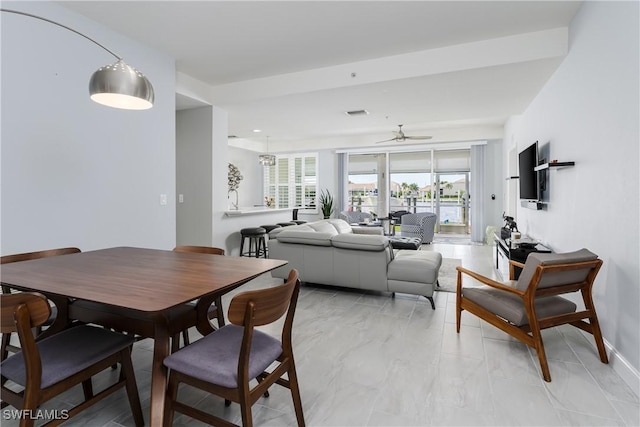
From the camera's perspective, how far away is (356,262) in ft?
12.5

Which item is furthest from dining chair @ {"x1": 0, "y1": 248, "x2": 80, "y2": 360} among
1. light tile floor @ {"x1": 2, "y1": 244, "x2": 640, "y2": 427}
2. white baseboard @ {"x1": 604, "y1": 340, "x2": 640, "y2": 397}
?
white baseboard @ {"x1": 604, "y1": 340, "x2": 640, "y2": 397}

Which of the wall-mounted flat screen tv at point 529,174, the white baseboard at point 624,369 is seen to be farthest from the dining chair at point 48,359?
the wall-mounted flat screen tv at point 529,174

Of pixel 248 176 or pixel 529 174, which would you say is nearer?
pixel 529 174

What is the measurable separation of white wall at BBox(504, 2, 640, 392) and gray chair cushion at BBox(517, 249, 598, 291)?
0.78 feet

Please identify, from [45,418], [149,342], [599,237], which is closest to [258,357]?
[45,418]

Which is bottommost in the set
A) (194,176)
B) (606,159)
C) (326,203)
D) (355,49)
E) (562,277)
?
(562,277)

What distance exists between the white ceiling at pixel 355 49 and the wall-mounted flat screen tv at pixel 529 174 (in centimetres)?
85

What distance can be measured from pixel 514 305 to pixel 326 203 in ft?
23.4

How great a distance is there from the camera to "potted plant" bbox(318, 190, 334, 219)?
925cm

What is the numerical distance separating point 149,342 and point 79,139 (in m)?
1.93

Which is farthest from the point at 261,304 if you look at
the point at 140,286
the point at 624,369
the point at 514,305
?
the point at 624,369

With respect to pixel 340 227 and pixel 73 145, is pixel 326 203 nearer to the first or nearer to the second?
pixel 340 227

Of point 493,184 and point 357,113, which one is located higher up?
point 357,113

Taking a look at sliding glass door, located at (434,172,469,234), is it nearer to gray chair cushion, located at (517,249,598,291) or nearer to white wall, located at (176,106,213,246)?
white wall, located at (176,106,213,246)
